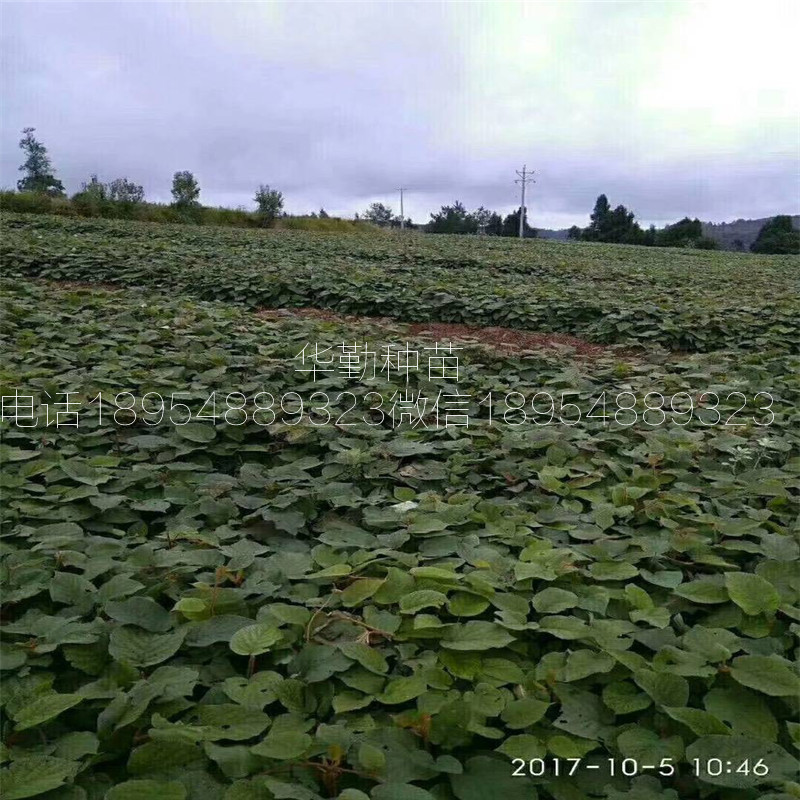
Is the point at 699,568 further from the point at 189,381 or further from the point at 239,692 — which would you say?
the point at 189,381

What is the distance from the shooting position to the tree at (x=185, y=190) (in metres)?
27.7

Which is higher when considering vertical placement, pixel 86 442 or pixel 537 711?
pixel 86 442

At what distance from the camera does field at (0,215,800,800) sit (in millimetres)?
980

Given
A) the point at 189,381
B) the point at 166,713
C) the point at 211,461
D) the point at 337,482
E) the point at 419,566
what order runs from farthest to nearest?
the point at 189,381 < the point at 211,461 < the point at 337,482 < the point at 419,566 < the point at 166,713

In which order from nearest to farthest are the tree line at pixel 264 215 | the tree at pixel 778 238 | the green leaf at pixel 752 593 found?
the green leaf at pixel 752 593 → the tree line at pixel 264 215 → the tree at pixel 778 238

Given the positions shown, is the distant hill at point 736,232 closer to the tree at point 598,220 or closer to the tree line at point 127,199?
the tree at point 598,220

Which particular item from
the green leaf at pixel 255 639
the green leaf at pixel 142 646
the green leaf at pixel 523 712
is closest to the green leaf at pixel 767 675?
the green leaf at pixel 523 712

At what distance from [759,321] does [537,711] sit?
4.90 m

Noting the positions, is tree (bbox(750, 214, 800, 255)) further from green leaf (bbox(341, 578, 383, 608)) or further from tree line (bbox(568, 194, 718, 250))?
green leaf (bbox(341, 578, 383, 608))

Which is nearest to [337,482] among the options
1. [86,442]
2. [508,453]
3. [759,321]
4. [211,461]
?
[211,461]

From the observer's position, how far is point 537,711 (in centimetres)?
105

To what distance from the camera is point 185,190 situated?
30.0 metres

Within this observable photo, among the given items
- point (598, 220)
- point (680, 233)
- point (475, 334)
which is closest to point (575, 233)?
point (598, 220)

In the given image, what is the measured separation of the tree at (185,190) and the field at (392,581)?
26.7 m
